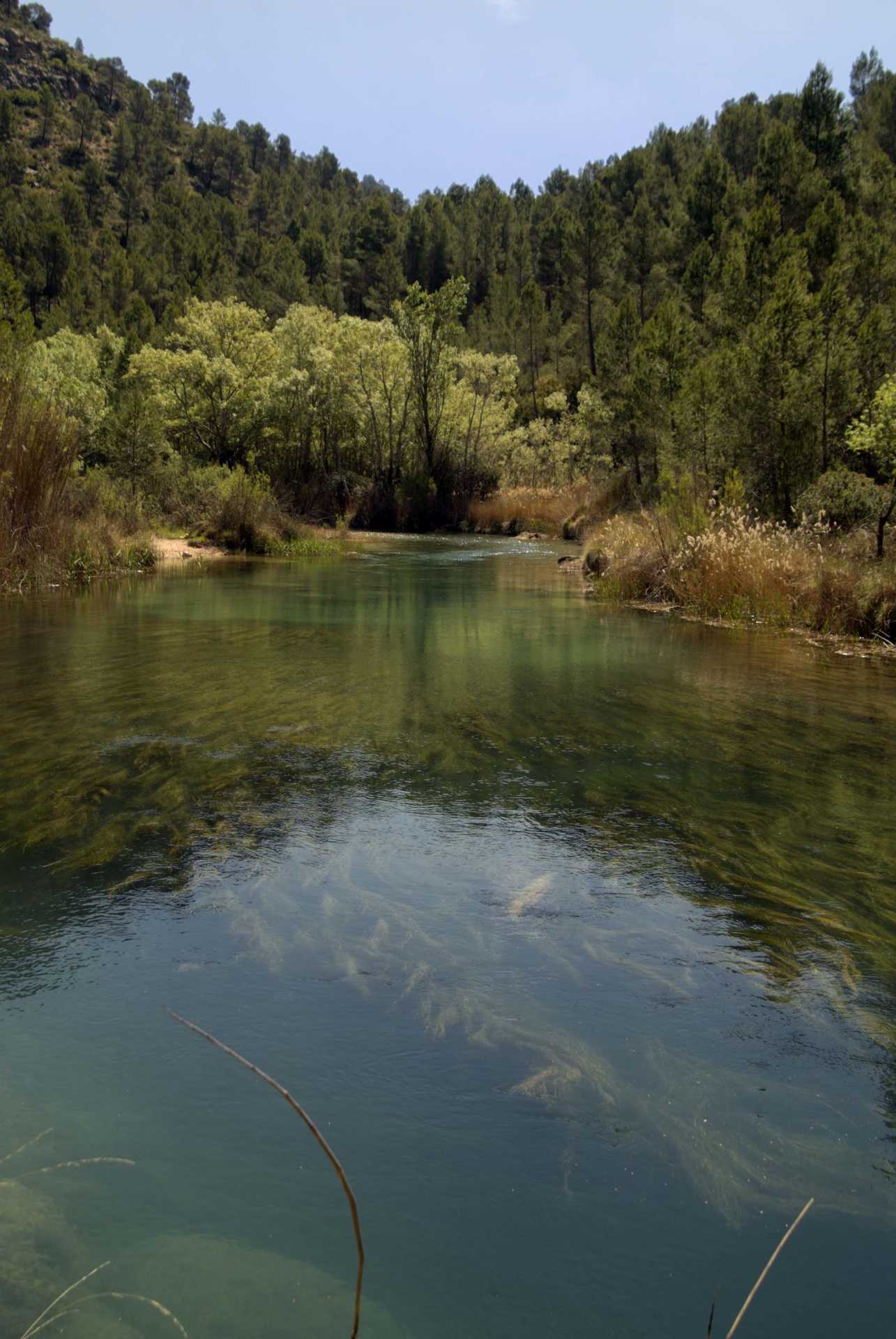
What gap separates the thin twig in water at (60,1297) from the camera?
217 cm

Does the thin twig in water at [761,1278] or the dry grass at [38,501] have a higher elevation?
the dry grass at [38,501]

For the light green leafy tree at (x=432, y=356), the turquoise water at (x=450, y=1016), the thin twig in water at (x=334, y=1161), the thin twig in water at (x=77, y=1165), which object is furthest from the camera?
the light green leafy tree at (x=432, y=356)

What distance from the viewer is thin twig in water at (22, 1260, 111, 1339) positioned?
2167 mm

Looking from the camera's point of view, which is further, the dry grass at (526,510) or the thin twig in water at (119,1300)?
the dry grass at (526,510)

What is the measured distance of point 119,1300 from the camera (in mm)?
2264

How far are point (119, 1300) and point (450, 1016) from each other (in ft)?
4.81

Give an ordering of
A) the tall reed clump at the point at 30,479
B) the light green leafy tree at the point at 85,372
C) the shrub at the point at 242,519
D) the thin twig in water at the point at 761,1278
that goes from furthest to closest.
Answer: the light green leafy tree at the point at 85,372 < the shrub at the point at 242,519 < the tall reed clump at the point at 30,479 < the thin twig in water at the point at 761,1278

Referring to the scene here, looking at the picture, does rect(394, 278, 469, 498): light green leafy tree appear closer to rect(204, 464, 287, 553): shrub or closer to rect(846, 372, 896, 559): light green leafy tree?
rect(204, 464, 287, 553): shrub

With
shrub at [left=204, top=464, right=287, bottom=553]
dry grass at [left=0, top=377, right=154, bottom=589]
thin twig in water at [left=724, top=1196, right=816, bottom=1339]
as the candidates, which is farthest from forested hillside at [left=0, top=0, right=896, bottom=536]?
thin twig in water at [left=724, top=1196, right=816, bottom=1339]

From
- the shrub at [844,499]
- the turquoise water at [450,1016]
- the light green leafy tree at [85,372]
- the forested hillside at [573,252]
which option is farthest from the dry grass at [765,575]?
the light green leafy tree at [85,372]

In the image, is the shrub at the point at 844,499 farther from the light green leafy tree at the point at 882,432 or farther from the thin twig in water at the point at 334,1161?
the thin twig in water at the point at 334,1161

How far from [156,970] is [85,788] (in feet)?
8.08

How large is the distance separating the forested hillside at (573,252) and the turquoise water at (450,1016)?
1258cm

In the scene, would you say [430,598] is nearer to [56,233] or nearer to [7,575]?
[7,575]
